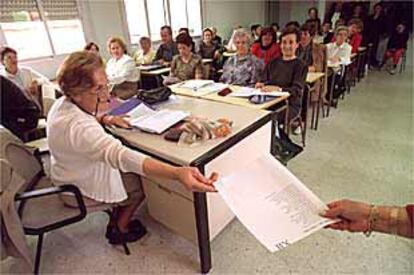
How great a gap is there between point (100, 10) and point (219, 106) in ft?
13.2

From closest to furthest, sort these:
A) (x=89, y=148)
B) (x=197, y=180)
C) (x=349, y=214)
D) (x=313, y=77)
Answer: (x=349, y=214) < (x=197, y=180) < (x=89, y=148) < (x=313, y=77)

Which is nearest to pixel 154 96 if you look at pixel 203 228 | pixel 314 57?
pixel 203 228

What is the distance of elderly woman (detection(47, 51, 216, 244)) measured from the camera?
1.10 metres

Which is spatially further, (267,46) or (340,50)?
(340,50)

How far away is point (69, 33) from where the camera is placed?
471 centimetres

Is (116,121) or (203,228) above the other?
(116,121)

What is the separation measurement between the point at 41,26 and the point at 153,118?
147 inches

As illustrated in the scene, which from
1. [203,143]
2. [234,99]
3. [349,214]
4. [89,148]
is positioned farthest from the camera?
[234,99]

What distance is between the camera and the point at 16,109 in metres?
2.30

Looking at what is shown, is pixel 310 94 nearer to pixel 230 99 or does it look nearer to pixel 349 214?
pixel 230 99

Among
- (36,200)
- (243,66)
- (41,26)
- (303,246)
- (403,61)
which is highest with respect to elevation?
(41,26)

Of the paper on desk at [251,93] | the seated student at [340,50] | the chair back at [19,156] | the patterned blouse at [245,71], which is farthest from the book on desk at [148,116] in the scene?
the seated student at [340,50]

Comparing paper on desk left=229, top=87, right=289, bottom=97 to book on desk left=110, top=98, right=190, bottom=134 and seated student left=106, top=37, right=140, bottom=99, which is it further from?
seated student left=106, top=37, right=140, bottom=99

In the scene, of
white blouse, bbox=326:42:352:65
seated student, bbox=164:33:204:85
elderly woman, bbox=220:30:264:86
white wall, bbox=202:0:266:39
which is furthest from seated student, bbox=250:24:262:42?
elderly woman, bbox=220:30:264:86
